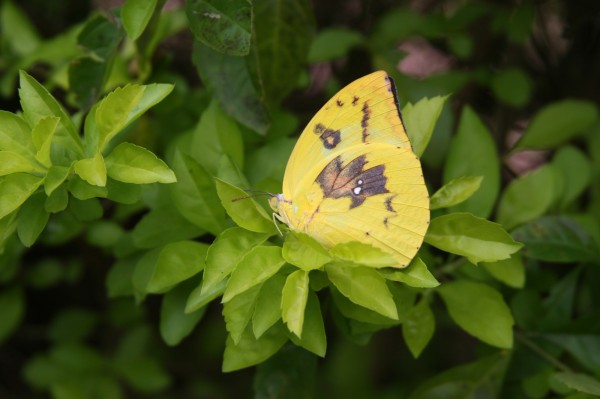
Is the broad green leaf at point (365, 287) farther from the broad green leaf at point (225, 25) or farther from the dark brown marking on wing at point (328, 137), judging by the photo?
the broad green leaf at point (225, 25)

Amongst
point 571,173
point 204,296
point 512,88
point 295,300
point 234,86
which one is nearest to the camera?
point 295,300

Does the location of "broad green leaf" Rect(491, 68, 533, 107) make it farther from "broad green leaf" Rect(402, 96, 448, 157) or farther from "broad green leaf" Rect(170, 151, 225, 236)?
"broad green leaf" Rect(170, 151, 225, 236)

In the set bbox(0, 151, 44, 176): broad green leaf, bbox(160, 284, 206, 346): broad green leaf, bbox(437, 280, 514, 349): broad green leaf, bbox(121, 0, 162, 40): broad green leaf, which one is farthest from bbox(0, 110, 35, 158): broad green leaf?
bbox(437, 280, 514, 349): broad green leaf

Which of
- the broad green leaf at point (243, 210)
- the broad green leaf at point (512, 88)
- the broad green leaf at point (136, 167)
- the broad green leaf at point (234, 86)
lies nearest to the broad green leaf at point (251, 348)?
the broad green leaf at point (243, 210)

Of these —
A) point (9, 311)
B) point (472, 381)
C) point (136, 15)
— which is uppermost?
point (136, 15)

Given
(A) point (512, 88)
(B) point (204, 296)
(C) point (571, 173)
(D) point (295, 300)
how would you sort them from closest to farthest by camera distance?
(D) point (295, 300)
(B) point (204, 296)
(C) point (571, 173)
(A) point (512, 88)

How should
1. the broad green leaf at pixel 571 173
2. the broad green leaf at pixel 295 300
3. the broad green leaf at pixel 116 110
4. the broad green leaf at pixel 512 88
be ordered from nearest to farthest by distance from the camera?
the broad green leaf at pixel 295 300
the broad green leaf at pixel 116 110
the broad green leaf at pixel 571 173
the broad green leaf at pixel 512 88

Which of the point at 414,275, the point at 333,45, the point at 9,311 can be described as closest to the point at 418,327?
the point at 414,275

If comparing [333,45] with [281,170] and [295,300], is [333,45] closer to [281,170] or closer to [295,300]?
[281,170]
